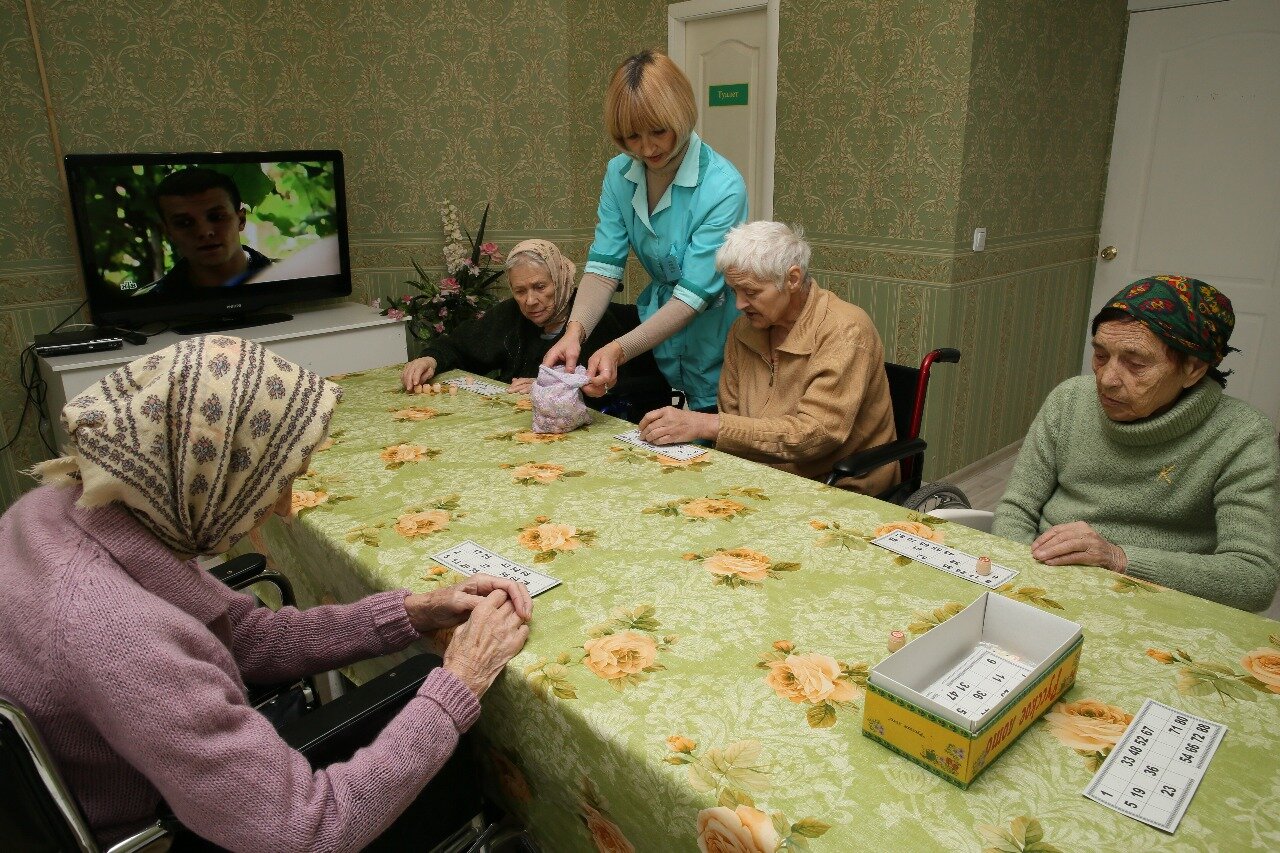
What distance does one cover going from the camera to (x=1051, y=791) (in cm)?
83

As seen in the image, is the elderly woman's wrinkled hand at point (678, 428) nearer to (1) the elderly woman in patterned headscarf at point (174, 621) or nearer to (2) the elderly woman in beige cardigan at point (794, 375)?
(2) the elderly woman in beige cardigan at point (794, 375)

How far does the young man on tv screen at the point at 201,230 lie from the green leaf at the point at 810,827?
3696mm

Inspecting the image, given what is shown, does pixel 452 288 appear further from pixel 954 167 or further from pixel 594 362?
pixel 954 167

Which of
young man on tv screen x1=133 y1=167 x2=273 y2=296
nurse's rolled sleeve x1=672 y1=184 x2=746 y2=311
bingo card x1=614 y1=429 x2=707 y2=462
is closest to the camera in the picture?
bingo card x1=614 y1=429 x2=707 y2=462

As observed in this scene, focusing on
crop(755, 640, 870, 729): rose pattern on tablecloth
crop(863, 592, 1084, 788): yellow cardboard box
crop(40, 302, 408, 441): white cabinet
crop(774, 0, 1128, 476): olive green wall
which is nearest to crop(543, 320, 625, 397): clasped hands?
crop(755, 640, 870, 729): rose pattern on tablecloth

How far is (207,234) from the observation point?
3.65 metres

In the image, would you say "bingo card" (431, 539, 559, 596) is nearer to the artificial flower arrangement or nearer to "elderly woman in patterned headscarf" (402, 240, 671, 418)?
"elderly woman in patterned headscarf" (402, 240, 671, 418)

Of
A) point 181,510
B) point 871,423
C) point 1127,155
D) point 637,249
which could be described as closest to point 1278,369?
point 1127,155

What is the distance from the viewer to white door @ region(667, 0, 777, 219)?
3.91 m

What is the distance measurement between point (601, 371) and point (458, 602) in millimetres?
978

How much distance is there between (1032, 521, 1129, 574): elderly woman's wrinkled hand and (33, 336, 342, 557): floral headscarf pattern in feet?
3.61

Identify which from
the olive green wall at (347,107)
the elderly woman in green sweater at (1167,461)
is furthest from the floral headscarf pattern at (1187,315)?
the olive green wall at (347,107)

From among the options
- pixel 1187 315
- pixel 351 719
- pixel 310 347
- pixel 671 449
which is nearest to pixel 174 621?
pixel 351 719

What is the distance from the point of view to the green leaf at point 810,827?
787 millimetres
